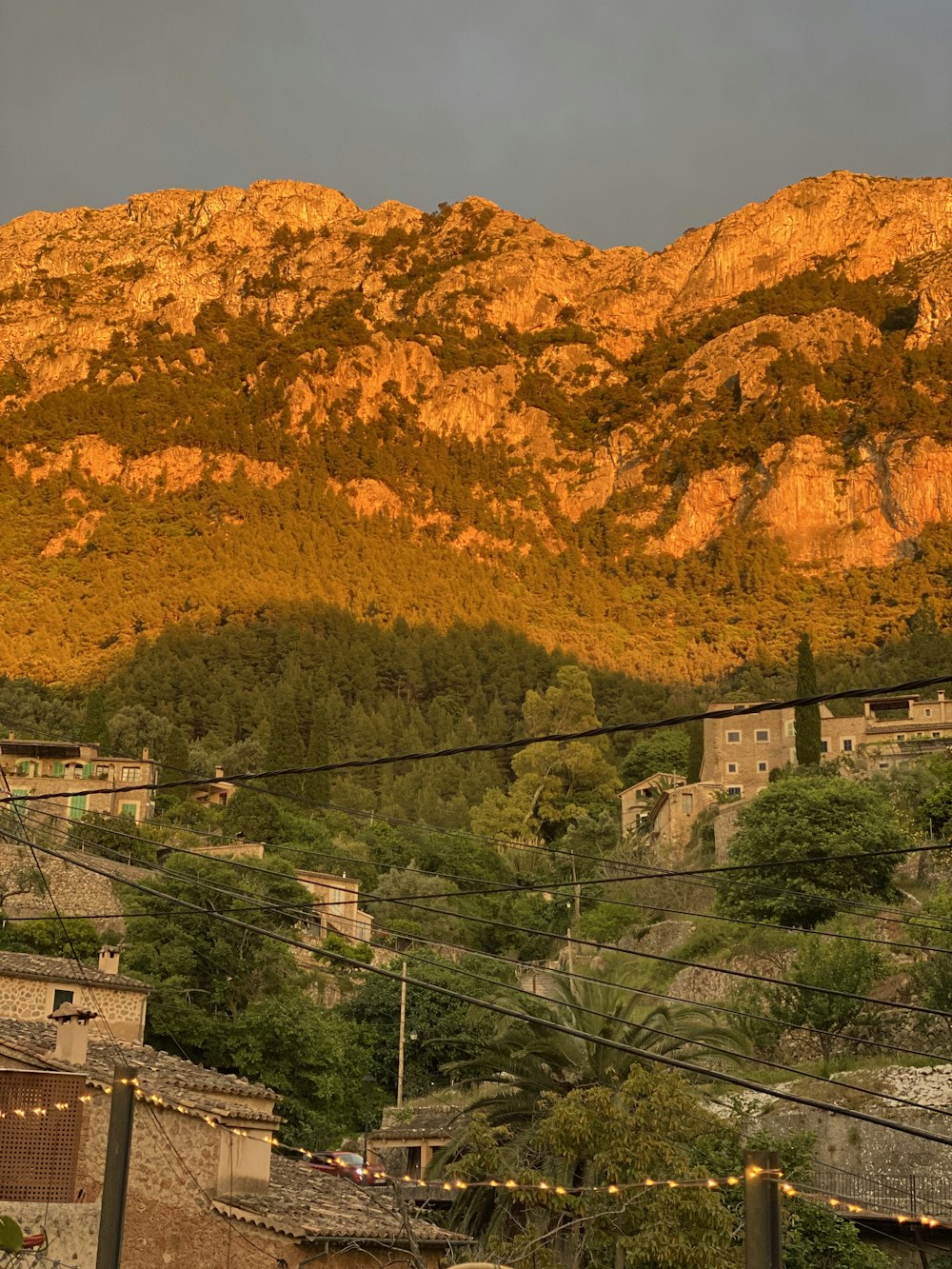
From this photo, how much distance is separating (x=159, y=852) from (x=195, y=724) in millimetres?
46178

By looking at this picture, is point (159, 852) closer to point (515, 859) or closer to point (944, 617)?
→ point (515, 859)

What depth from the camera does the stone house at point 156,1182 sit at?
21.8 metres

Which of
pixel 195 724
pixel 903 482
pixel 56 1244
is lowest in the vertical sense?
pixel 56 1244

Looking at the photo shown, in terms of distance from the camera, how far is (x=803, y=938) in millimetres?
47500

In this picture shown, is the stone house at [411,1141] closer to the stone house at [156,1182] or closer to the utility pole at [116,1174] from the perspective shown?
the stone house at [156,1182]

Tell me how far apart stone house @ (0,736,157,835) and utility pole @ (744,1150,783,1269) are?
62.1 metres

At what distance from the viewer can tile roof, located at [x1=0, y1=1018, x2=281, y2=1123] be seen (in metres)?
23.1

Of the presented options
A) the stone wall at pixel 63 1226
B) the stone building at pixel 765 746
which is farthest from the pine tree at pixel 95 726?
the stone wall at pixel 63 1226

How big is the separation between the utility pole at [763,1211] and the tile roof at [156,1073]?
1307 cm

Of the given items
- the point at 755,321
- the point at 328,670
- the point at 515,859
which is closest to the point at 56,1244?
the point at 515,859

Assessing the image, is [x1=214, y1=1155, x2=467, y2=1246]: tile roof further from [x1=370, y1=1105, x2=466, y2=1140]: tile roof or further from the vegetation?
the vegetation

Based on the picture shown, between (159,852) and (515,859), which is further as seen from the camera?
(515,859)

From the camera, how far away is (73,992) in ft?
108

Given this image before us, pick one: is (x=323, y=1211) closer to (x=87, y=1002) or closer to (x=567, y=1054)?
(x=567, y=1054)
